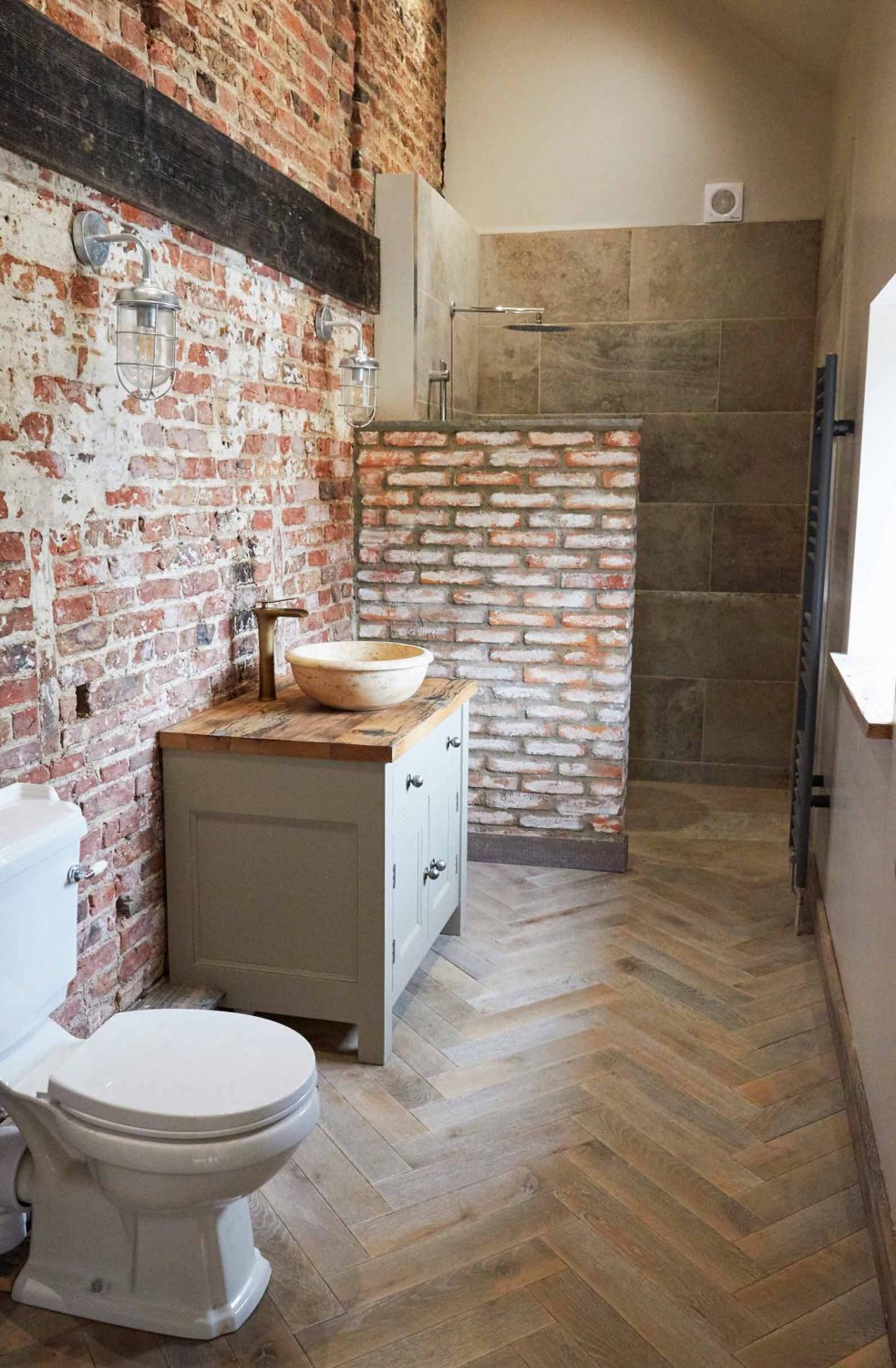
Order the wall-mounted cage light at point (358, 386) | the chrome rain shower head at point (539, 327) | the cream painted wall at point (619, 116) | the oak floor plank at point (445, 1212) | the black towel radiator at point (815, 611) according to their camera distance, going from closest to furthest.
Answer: the oak floor plank at point (445, 1212) < the black towel radiator at point (815, 611) < the wall-mounted cage light at point (358, 386) < the chrome rain shower head at point (539, 327) < the cream painted wall at point (619, 116)

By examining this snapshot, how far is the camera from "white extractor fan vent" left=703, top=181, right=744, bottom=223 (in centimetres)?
477

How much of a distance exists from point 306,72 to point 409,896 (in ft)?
7.97

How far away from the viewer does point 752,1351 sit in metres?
1.80

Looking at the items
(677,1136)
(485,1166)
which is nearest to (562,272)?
(677,1136)

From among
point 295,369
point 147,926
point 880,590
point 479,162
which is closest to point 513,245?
point 479,162

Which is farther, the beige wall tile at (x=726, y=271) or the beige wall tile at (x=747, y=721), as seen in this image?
the beige wall tile at (x=747, y=721)

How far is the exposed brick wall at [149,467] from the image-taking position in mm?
2141

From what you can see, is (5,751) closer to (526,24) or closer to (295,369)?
(295,369)

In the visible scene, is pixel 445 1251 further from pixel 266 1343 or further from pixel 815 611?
pixel 815 611

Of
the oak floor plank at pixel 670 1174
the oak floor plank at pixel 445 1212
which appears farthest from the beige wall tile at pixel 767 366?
the oak floor plank at pixel 445 1212

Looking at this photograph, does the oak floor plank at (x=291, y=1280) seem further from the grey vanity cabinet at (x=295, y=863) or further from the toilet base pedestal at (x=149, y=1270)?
the grey vanity cabinet at (x=295, y=863)

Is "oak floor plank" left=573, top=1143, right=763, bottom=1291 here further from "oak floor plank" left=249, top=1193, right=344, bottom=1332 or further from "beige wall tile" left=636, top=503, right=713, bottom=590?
"beige wall tile" left=636, top=503, right=713, bottom=590

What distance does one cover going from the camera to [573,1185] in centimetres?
221

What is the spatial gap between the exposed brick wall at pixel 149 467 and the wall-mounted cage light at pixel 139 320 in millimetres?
44
